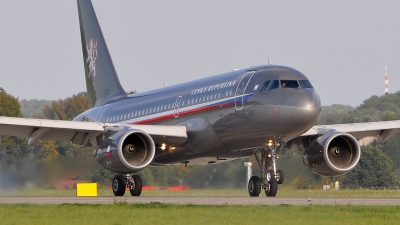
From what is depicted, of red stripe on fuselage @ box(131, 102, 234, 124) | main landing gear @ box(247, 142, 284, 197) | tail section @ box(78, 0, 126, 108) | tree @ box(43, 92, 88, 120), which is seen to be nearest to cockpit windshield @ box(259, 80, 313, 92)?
red stripe on fuselage @ box(131, 102, 234, 124)

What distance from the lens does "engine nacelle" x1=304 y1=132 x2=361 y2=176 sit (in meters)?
28.6

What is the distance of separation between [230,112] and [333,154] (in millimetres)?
4116

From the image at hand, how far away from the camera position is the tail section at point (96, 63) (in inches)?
1474

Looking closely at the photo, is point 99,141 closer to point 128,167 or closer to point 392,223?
point 128,167

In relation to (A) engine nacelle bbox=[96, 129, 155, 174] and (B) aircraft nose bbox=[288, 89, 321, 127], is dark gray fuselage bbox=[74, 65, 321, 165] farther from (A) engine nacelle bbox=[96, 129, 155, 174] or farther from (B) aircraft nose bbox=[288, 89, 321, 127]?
(A) engine nacelle bbox=[96, 129, 155, 174]

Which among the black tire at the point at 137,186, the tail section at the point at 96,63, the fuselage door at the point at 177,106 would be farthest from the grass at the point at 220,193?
the tail section at the point at 96,63

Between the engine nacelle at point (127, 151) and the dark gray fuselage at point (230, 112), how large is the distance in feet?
Result: 6.34

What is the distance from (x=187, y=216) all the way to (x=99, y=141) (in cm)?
1231

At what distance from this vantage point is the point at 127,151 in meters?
28.1

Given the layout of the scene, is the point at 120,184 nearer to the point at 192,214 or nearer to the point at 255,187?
the point at 255,187

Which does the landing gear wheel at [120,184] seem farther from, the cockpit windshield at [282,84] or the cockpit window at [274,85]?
the cockpit window at [274,85]

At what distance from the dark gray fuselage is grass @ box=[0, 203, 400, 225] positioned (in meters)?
6.62

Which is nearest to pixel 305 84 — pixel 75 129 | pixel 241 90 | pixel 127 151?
pixel 241 90

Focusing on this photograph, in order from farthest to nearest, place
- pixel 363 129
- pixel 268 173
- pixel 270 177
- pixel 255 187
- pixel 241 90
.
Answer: pixel 363 129 < pixel 255 187 < pixel 241 90 < pixel 268 173 < pixel 270 177
